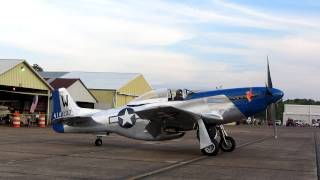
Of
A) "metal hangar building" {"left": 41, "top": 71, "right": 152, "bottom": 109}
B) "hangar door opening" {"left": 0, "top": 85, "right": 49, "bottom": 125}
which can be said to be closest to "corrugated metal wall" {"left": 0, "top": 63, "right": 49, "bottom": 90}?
"hangar door opening" {"left": 0, "top": 85, "right": 49, "bottom": 125}

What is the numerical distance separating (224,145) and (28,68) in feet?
86.4

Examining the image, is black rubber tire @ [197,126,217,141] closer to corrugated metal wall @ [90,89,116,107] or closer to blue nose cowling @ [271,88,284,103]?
blue nose cowling @ [271,88,284,103]

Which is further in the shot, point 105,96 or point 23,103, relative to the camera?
point 105,96

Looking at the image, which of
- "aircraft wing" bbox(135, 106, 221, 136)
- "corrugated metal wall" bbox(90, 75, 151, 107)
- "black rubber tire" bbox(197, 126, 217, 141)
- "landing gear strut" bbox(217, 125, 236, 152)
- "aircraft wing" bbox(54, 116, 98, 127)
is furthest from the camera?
"corrugated metal wall" bbox(90, 75, 151, 107)

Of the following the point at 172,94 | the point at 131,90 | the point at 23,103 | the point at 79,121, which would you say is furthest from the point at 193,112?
the point at 131,90

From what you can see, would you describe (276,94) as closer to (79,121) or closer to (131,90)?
(79,121)

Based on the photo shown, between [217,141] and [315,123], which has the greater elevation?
[217,141]

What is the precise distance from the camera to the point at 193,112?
1565 centimetres

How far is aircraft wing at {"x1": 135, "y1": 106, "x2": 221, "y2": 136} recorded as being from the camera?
1531 cm

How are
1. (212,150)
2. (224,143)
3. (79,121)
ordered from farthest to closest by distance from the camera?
1. (79,121)
2. (224,143)
3. (212,150)

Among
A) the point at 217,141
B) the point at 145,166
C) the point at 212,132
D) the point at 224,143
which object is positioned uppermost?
the point at 212,132

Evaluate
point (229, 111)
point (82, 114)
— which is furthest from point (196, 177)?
point (82, 114)

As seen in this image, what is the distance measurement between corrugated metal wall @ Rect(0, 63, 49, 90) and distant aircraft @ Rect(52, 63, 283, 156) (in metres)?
21.5

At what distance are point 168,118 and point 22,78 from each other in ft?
83.3
